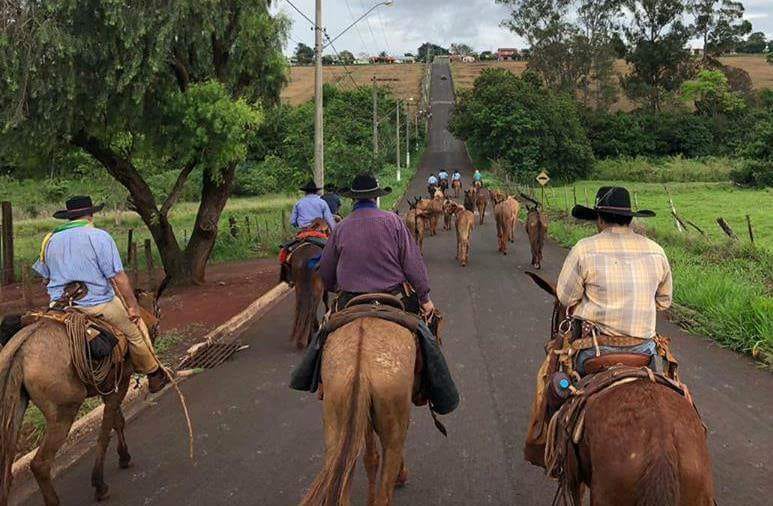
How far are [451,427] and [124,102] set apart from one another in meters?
9.79

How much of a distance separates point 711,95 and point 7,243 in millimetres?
63909

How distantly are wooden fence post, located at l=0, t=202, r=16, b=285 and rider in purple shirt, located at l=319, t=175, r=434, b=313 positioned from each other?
1430 cm

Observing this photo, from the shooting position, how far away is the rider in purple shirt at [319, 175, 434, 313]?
16.3 feet

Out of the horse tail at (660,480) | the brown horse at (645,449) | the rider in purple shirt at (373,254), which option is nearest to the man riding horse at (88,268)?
the rider in purple shirt at (373,254)

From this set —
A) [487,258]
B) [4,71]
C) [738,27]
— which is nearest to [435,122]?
[738,27]

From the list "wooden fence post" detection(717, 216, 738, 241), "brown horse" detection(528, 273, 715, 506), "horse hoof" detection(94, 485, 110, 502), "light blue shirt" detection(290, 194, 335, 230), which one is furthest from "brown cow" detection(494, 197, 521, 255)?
"brown horse" detection(528, 273, 715, 506)

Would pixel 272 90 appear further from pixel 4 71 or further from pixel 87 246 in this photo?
pixel 87 246

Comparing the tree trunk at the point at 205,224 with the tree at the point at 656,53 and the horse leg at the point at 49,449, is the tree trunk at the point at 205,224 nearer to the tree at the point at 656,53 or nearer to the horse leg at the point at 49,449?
the horse leg at the point at 49,449

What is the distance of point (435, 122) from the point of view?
284 feet

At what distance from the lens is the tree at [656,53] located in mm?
64062

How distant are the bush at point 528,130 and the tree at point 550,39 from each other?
11.3 meters

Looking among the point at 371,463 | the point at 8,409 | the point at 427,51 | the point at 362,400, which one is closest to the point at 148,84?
the point at 8,409

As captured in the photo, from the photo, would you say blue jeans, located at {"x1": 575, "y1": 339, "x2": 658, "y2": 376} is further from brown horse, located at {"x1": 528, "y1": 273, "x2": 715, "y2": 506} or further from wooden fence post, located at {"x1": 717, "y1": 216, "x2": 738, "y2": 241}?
wooden fence post, located at {"x1": 717, "y1": 216, "x2": 738, "y2": 241}

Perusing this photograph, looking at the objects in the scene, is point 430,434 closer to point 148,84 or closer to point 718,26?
point 148,84
